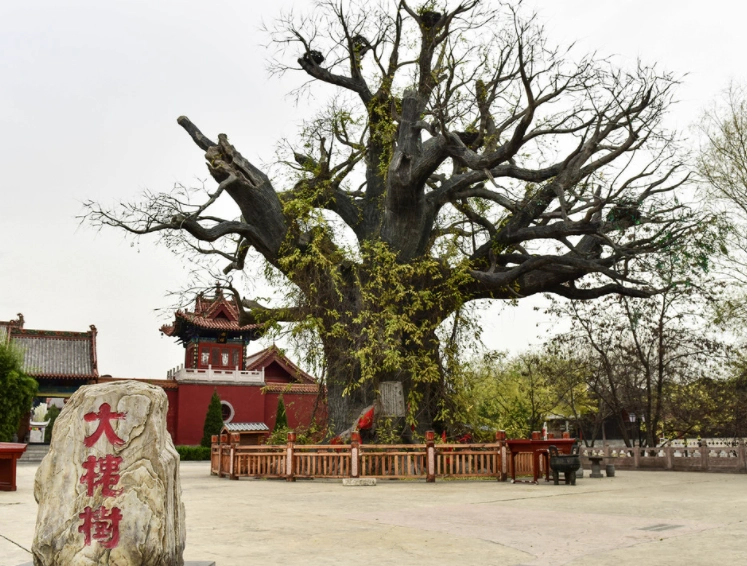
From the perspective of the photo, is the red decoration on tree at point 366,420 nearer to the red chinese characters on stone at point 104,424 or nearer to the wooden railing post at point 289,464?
the wooden railing post at point 289,464

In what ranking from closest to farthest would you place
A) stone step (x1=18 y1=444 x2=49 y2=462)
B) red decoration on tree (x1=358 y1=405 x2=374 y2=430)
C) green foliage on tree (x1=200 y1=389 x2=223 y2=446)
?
red decoration on tree (x1=358 y1=405 x2=374 y2=430) → stone step (x1=18 y1=444 x2=49 y2=462) → green foliage on tree (x1=200 y1=389 x2=223 y2=446)

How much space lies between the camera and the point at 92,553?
3859mm

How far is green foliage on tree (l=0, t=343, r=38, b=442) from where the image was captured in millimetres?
24078

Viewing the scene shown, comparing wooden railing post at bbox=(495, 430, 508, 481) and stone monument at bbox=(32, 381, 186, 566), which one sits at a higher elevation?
stone monument at bbox=(32, 381, 186, 566)

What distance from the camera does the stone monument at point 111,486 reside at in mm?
3902

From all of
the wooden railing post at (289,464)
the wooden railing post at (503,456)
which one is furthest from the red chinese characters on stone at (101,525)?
the wooden railing post at (503,456)

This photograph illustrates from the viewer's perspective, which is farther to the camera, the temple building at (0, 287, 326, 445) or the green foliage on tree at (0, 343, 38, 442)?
the temple building at (0, 287, 326, 445)

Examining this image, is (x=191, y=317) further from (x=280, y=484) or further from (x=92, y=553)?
(x=92, y=553)

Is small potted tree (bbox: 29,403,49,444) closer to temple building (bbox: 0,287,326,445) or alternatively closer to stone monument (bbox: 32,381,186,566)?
temple building (bbox: 0,287,326,445)

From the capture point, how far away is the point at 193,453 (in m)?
26.5

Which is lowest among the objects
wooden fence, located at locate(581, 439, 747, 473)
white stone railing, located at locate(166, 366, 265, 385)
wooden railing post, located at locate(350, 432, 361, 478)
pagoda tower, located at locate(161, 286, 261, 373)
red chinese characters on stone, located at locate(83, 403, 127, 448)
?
wooden fence, located at locate(581, 439, 747, 473)

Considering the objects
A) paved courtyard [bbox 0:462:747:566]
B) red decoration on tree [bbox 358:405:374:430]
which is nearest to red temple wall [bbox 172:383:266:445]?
red decoration on tree [bbox 358:405:374:430]

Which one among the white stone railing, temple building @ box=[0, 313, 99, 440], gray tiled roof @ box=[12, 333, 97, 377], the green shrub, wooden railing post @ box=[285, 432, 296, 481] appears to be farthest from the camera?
the white stone railing

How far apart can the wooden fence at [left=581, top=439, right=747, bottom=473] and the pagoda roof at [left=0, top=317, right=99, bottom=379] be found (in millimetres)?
21213
